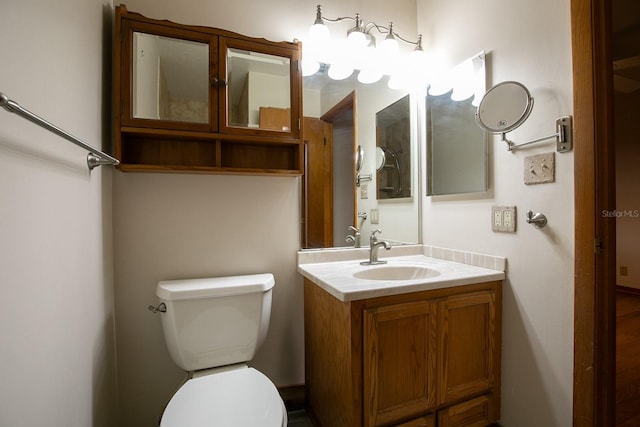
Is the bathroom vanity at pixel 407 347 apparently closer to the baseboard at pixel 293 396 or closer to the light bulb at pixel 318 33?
the baseboard at pixel 293 396

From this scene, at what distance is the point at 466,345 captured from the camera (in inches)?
47.5

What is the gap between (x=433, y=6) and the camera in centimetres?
167

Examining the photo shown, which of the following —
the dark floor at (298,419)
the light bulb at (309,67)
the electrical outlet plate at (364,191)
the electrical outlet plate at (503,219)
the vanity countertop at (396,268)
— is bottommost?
the dark floor at (298,419)

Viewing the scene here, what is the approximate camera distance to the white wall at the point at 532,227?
1048 mm

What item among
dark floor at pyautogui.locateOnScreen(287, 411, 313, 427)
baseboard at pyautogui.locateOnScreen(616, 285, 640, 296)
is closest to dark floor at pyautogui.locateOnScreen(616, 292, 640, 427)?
baseboard at pyautogui.locateOnScreen(616, 285, 640, 296)

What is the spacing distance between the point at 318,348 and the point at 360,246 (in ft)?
1.99

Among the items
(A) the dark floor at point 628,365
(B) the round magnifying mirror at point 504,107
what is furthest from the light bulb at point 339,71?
(A) the dark floor at point 628,365

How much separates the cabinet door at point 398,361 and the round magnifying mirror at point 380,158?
36.0 inches

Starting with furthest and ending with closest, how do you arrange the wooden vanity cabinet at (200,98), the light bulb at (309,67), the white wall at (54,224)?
the light bulb at (309,67), the wooden vanity cabinet at (200,98), the white wall at (54,224)

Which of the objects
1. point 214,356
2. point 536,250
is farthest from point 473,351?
point 214,356

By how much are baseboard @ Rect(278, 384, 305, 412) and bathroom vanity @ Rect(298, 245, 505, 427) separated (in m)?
0.15

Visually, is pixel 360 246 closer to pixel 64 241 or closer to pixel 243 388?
pixel 243 388

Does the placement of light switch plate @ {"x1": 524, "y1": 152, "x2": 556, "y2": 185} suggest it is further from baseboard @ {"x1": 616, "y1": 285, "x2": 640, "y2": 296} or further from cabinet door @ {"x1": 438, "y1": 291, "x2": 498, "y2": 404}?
baseboard @ {"x1": 616, "y1": 285, "x2": 640, "y2": 296}

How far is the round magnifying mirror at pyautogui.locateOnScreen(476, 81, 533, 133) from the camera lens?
112cm
